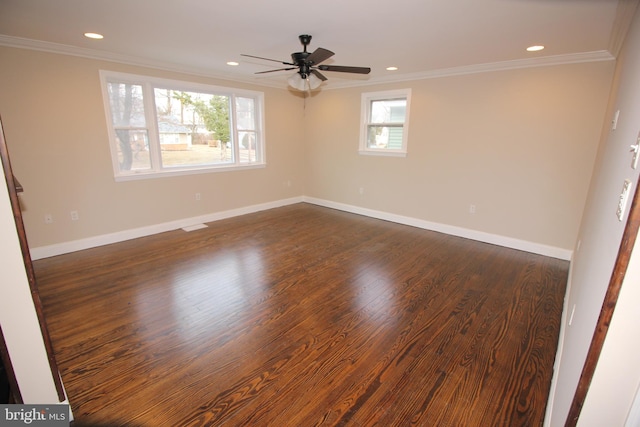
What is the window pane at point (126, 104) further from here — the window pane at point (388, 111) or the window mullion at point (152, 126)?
the window pane at point (388, 111)

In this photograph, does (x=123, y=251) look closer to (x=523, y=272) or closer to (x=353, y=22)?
(x=353, y=22)

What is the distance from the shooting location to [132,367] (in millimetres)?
1955

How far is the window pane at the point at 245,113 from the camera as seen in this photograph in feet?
17.6

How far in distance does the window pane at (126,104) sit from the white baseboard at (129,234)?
1.50 meters

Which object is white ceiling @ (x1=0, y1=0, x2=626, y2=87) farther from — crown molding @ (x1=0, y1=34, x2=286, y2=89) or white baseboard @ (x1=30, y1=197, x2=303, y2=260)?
white baseboard @ (x1=30, y1=197, x2=303, y2=260)

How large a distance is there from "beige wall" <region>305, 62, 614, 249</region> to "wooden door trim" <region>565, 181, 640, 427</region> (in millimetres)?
3458

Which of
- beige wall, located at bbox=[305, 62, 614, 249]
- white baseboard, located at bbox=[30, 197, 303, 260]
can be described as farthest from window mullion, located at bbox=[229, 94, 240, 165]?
beige wall, located at bbox=[305, 62, 614, 249]

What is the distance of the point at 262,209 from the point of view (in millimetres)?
5953

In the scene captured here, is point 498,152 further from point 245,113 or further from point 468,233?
point 245,113

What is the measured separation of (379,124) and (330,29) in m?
2.63

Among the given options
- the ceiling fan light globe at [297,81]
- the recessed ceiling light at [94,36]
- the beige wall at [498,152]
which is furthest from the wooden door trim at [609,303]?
the recessed ceiling light at [94,36]

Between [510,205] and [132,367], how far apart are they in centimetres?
452

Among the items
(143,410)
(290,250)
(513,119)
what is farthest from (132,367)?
(513,119)

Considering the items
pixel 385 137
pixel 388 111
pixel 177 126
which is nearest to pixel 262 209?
pixel 177 126
